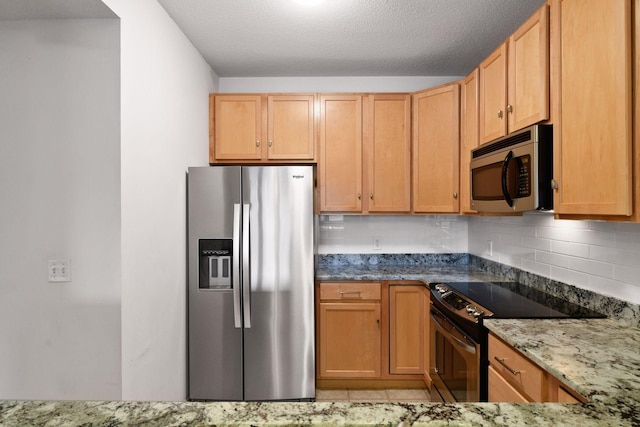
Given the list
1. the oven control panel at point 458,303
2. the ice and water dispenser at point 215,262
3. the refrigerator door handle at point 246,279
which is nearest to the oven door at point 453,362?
the oven control panel at point 458,303

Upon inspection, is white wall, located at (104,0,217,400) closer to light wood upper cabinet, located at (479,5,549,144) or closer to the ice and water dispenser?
the ice and water dispenser

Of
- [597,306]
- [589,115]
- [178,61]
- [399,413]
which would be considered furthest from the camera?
[178,61]

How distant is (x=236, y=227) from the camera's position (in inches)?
101

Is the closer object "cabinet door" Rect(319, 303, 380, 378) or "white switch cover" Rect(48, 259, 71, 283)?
"white switch cover" Rect(48, 259, 71, 283)

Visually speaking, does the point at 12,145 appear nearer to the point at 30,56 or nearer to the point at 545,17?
the point at 30,56

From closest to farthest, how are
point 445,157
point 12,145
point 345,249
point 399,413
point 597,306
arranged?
point 399,413
point 12,145
point 597,306
point 445,157
point 345,249

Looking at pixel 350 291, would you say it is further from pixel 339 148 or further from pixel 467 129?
pixel 467 129

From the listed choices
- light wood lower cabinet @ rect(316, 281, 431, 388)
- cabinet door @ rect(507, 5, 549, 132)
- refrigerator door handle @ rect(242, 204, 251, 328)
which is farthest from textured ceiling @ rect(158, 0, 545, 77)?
light wood lower cabinet @ rect(316, 281, 431, 388)

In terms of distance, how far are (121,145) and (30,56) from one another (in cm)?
60

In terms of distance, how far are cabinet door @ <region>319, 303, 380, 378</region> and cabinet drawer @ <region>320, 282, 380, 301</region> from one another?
0.06 metres

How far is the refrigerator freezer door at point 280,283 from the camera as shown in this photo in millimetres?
2623

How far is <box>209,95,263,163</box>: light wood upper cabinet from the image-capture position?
3166 mm

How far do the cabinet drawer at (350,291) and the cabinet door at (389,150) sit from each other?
0.71 m

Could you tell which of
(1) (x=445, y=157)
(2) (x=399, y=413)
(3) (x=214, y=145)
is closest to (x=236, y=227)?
(3) (x=214, y=145)
